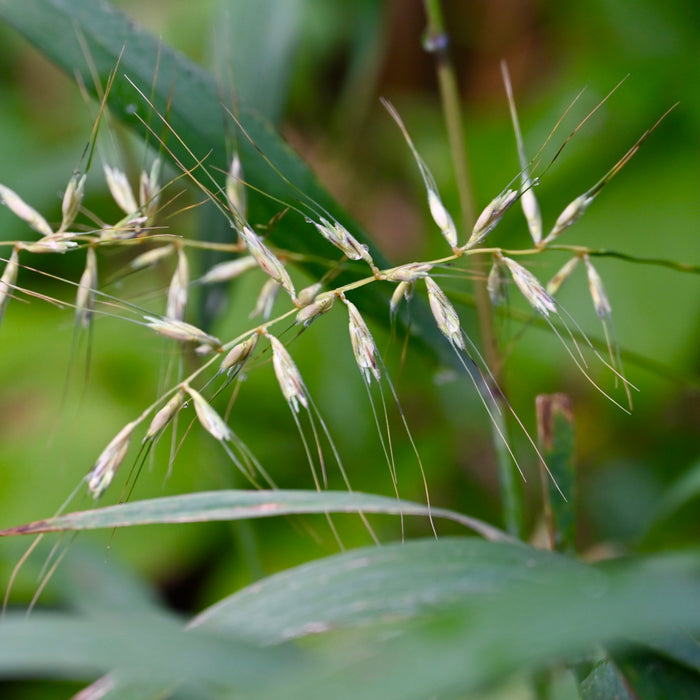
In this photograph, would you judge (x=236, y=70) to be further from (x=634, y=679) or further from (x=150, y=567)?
(x=150, y=567)

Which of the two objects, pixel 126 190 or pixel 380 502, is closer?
pixel 380 502

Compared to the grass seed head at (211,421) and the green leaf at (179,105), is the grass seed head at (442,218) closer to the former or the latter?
the green leaf at (179,105)

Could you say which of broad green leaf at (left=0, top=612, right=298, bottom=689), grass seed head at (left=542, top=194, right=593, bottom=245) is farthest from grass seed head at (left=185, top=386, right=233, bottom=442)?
grass seed head at (left=542, top=194, right=593, bottom=245)

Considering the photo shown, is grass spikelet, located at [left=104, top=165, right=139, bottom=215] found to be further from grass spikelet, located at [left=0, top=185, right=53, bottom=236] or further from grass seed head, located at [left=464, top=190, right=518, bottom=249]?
grass seed head, located at [left=464, top=190, right=518, bottom=249]

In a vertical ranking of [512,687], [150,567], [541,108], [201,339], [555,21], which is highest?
[555,21]

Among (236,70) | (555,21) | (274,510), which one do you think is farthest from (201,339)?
(555,21)

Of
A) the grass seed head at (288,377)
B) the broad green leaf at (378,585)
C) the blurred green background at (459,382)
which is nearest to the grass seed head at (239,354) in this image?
the grass seed head at (288,377)
